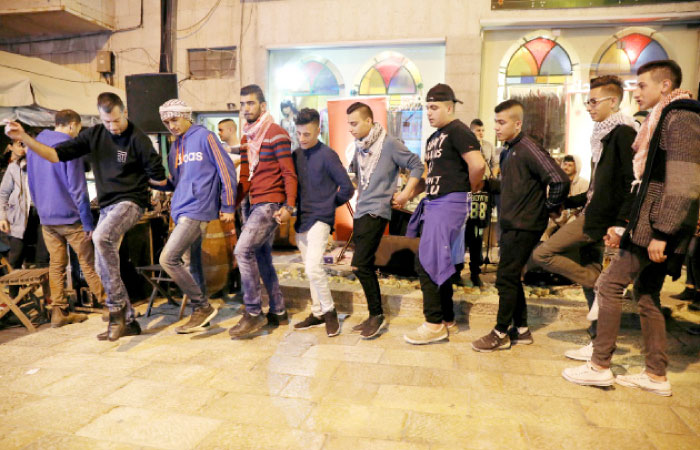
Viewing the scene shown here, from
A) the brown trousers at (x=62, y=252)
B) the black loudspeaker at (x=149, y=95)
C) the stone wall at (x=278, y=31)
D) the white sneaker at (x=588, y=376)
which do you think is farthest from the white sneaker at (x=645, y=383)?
the black loudspeaker at (x=149, y=95)

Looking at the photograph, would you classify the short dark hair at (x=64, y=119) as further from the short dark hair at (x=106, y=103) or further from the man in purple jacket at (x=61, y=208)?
the short dark hair at (x=106, y=103)

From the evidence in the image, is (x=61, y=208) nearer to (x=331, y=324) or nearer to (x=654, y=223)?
(x=331, y=324)

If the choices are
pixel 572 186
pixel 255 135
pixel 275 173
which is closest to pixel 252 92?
pixel 255 135

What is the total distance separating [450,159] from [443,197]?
1.10ft

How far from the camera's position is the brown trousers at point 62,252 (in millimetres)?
5121

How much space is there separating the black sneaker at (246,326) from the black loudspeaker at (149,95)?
619 centimetres

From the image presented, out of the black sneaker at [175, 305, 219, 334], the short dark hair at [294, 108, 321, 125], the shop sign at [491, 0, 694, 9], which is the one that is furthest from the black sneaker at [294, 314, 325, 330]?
the shop sign at [491, 0, 694, 9]

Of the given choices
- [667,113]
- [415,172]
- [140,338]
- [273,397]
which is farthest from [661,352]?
[140,338]

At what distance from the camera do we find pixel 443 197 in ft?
13.9

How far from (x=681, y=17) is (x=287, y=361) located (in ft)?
29.7

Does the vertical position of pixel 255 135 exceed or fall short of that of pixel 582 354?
it exceeds it

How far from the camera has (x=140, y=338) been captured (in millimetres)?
4680

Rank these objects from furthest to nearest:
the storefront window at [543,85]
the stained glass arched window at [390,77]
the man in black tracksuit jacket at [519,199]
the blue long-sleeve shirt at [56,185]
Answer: the stained glass arched window at [390,77] < the storefront window at [543,85] < the blue long-sleeve shirt at [56,185] < the man in black tracksuit jacket at [519,199]

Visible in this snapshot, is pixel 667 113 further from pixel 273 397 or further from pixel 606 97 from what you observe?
pixel 273 397
